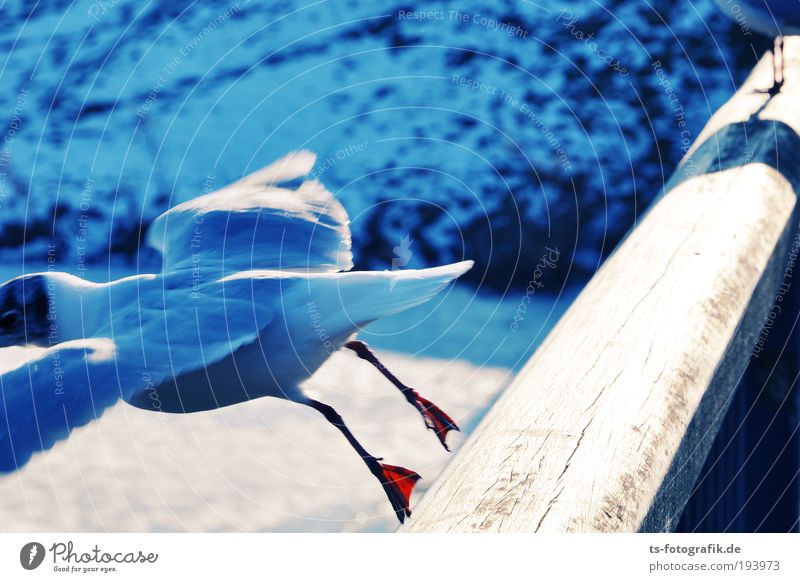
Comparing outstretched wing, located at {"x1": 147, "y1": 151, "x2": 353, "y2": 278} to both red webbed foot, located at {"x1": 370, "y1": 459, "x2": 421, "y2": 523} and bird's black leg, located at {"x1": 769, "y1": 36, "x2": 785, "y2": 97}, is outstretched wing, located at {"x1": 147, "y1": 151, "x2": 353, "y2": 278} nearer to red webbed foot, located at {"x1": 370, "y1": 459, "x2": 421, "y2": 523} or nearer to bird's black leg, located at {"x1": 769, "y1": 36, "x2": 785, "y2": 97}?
red webbed foot, located at {"x1": 370, "y1": 459, "x2": 421, "y2": 523}

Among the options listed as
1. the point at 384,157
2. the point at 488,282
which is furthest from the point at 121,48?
the point at 488,282

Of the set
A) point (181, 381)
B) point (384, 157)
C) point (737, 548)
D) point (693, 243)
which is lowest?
point (737, 548)

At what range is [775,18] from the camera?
42.8 inches

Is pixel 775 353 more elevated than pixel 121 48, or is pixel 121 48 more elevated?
pixel 121 48

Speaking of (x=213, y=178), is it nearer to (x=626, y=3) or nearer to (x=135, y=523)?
(x=135, y=523)

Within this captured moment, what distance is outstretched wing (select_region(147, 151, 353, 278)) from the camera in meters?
1.07

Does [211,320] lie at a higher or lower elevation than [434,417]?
higher

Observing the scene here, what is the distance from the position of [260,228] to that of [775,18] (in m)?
0.80

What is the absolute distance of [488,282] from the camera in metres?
1.13

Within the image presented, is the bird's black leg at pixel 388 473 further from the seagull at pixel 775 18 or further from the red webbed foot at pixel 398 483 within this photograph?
the seagull at pixel 775 18

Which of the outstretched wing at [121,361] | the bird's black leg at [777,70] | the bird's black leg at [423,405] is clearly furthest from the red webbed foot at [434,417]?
the bird's black leg at [777,70]

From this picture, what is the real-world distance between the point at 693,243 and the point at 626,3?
0.69 metres

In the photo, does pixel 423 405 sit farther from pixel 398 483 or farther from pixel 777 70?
pixel 777 70

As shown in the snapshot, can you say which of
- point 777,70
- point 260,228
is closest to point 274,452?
point 260,228
